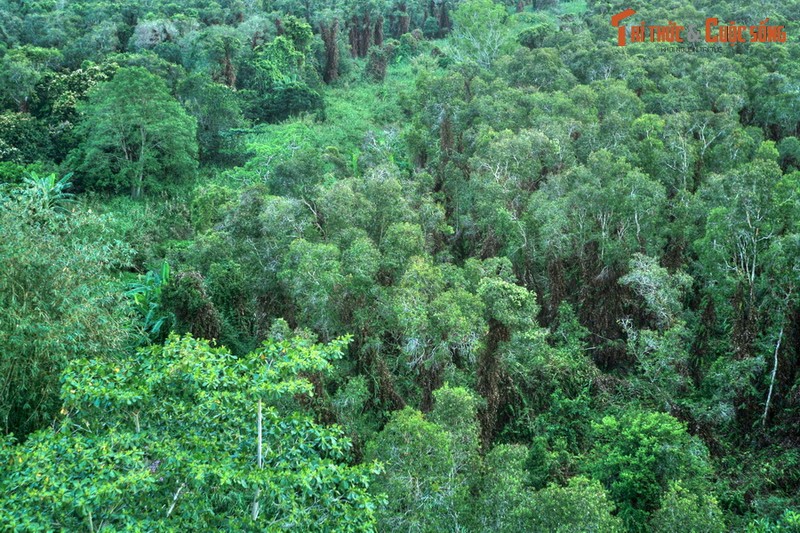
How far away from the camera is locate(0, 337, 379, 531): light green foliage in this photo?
6242 millimetres

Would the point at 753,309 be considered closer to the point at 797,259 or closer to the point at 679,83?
the point at 797,259

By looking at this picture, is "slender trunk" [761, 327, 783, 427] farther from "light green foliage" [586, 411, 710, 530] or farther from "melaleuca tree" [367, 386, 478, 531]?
"melaleuca tree" [367, 386, 478, 531]

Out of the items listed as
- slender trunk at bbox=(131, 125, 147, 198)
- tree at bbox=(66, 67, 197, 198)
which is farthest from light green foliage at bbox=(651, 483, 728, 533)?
slender trunk at bbox=(131, 125, 147, 198)

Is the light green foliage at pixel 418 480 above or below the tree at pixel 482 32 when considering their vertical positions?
below

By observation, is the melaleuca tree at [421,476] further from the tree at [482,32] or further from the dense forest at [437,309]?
the tree at [482,32]

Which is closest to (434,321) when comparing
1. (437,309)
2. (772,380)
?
(437,309)

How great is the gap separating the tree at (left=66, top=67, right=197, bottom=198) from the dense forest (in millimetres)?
116

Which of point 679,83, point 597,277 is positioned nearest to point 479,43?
point 679,83

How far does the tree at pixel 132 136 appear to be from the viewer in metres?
25.1

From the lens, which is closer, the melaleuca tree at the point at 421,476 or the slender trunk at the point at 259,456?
the slender trunk at the point at 259,456

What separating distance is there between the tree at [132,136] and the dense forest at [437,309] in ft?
0.38

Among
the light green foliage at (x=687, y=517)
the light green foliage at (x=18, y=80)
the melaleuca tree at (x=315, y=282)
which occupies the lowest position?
the light green foliage at (x=687, y=517)

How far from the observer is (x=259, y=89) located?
3384cm

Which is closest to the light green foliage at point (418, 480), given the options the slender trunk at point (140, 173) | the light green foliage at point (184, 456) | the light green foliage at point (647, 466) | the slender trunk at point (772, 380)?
the light green foliage at point (184, 456)
